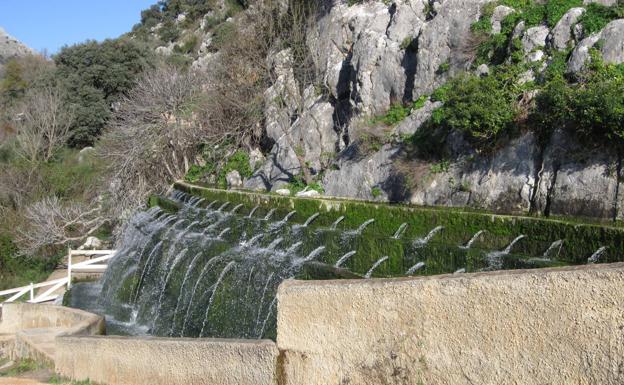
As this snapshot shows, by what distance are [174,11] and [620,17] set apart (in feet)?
174

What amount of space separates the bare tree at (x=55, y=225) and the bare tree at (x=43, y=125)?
6877mm

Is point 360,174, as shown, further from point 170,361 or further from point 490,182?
point 170,361

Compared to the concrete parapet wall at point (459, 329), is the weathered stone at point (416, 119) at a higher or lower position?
higher

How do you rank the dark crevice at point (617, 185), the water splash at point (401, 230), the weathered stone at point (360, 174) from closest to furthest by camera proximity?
the dark crevice at point (617, 185), the water splash at point (401, 230), the weathered stone at point (360, 174)

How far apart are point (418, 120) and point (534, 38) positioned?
3.25 m

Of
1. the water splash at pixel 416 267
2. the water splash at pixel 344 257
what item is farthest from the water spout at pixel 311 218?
the water splash at pixel 416 267

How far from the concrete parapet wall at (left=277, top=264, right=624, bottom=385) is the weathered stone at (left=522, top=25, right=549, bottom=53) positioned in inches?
441

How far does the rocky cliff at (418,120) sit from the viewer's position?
10555 millimetres

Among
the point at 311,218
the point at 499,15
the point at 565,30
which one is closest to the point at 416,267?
the point at 311,218

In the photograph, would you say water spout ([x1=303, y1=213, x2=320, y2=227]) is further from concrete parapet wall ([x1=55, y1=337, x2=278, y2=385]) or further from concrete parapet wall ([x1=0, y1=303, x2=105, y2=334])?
concrete parapet wall ([x1=55, y1=337, x2=278, y2=385])

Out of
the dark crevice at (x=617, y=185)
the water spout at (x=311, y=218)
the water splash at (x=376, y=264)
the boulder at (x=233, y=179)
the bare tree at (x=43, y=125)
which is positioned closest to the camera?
the water splash at (x=376, y=264)

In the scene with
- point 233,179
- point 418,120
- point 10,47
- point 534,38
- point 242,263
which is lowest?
point 242,263

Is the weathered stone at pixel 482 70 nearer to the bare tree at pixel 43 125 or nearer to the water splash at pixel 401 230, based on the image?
the water splash at pixel 401 230

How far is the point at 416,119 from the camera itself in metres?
14.9
